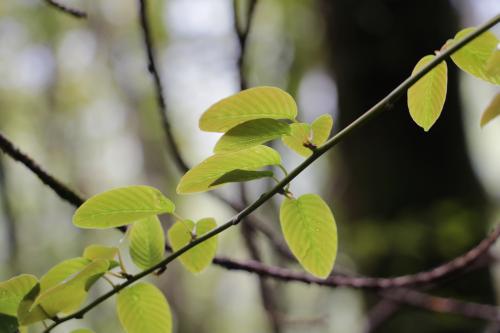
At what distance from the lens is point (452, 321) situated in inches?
62.3

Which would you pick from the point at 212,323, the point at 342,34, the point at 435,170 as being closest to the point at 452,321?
the point at 435,170

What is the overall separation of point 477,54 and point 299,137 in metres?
0.13

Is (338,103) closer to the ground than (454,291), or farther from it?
farther from it

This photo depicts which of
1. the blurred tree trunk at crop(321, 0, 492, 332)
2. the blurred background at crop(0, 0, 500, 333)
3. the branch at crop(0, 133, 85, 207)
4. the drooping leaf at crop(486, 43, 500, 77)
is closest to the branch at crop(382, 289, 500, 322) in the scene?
the blurred background at crop(0, 0, 500, 333)

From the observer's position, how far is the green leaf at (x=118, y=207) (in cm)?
34

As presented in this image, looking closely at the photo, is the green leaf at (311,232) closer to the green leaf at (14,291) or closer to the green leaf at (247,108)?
the green leaf at (247,108)

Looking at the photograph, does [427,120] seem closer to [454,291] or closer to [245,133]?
[245,133]

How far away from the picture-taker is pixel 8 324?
354 mm

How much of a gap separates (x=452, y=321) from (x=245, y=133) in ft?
4.84

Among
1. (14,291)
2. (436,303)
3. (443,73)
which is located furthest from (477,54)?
(436,303)

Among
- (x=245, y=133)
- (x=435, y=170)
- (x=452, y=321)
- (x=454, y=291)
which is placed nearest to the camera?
(x=245, y=133)

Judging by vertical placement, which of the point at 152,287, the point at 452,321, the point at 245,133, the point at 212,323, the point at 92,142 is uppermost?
the point at 245,133

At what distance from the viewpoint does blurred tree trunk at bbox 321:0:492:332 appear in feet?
5.59

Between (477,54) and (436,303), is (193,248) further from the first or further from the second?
(436,303)
